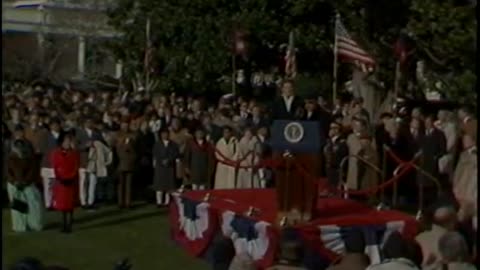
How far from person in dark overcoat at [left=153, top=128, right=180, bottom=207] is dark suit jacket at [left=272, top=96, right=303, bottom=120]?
9.34ft

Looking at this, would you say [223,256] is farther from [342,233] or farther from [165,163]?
[165,163]

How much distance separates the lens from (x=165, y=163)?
24.5m

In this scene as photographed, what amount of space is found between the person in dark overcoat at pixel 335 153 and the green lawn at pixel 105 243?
9.05ft

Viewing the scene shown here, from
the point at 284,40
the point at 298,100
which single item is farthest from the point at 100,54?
the point at 298,100

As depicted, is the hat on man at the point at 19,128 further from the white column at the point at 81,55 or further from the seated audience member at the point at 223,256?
the white column at the point at 81,55

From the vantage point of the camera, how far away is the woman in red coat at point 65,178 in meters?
21.6

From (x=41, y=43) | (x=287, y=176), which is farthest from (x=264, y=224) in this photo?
(x=41, y=43)

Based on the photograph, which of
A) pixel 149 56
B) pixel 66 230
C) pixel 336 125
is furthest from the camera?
pixel 149 56

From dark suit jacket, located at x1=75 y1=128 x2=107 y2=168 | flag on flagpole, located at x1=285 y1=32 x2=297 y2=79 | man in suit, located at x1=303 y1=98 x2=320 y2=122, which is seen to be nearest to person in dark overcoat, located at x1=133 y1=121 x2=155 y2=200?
dark suit jacket, located at x1=75 y1=128 x2=107 y2=168

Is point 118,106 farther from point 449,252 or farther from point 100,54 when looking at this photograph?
point 100,54

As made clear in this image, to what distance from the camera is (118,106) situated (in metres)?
29.7

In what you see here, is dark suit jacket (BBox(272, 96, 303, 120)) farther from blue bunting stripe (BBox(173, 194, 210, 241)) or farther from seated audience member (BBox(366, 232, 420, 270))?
seated audience member (BBox(366, 232, 420, 270))

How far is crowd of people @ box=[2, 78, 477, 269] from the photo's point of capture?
2180 centimetres

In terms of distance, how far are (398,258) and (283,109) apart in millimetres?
11798
